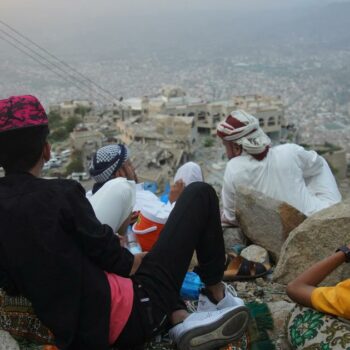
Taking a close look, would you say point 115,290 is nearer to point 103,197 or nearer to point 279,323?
point 103,197

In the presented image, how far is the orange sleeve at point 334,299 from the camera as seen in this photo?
1.99 meters

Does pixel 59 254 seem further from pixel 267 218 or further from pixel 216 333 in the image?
pixel 267 218

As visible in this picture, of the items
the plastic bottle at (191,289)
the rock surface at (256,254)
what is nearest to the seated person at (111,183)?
the plastic bottle at (191,289)

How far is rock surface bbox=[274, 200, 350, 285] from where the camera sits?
9.67 feet

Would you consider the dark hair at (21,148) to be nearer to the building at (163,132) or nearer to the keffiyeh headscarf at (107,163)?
the keffiyeh headscarf at (107,163)

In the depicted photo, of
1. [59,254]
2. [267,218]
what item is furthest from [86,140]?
[59,254]

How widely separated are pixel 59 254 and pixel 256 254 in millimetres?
2004

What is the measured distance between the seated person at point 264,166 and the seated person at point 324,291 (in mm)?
1551

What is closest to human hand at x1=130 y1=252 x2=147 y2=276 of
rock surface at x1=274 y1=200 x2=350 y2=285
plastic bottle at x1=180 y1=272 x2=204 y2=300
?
plastic bottle at x1=180 y1=272 x2=204 y2=300

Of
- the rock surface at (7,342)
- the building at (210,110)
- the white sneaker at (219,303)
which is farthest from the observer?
the building at (210,110)

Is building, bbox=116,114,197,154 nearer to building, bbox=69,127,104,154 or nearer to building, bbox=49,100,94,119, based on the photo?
building, bbox=69,127,104,154

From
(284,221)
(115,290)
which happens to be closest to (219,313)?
(115,290)

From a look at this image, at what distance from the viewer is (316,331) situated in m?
2.12

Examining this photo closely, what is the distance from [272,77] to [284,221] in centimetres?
9325
